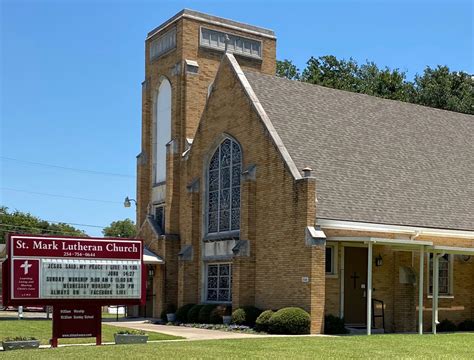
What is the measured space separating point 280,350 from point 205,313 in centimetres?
1294

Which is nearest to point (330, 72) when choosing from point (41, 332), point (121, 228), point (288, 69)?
point (288, 69)

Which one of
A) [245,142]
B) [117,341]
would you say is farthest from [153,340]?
[245,142]

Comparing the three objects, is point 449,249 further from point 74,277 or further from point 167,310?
point 74,277

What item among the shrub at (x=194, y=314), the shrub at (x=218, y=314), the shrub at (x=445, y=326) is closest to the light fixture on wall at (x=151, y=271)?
the shrub at (x=194, y=314)

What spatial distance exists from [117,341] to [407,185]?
14.9 meters

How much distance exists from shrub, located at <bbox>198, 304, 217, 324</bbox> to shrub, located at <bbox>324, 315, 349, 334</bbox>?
5625mm

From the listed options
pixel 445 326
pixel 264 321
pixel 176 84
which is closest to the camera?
pixel 264 321

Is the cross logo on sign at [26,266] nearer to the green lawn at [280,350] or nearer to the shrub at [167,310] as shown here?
the green lawn at [280,350]

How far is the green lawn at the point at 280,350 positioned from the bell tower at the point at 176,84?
1653cm

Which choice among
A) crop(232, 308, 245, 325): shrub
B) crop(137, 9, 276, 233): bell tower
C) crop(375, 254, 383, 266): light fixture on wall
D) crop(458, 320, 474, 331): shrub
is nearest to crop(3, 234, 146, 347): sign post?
crop(232, 308, 245, 325): shrub

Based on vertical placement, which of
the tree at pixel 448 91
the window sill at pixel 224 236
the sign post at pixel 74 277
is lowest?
the sign post at pixel 74 277

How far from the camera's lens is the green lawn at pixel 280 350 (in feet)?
58.5

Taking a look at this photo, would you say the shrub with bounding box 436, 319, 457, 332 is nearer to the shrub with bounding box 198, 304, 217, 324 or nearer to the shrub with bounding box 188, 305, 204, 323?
the shrub with bounding box 198, 304, 217, 324

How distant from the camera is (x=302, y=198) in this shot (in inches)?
1090
